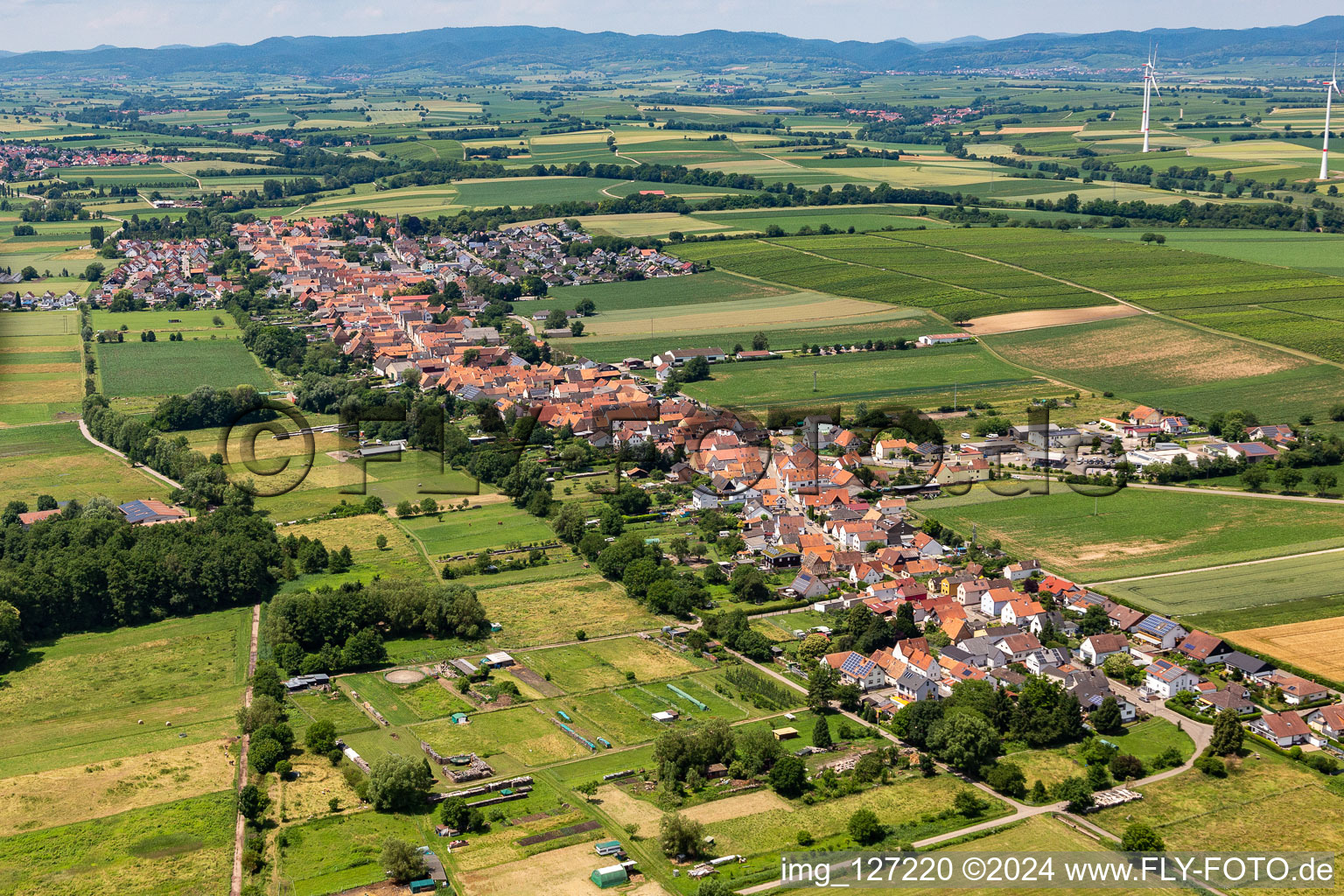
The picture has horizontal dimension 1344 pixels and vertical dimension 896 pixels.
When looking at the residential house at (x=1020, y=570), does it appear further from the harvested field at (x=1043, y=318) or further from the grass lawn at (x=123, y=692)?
the harvested field at (x=1043, y=318)

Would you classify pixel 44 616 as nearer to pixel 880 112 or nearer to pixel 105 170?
→ pixel 105 170

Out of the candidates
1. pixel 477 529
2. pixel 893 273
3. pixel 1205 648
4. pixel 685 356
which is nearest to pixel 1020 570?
pixel 1205 648

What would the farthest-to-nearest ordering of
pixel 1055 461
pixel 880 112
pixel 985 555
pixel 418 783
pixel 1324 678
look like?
1. pixel 880 112
2. pixel 1055 461
3. pixel 985 555
4. pixel 1324 678
5. pixel 418 783

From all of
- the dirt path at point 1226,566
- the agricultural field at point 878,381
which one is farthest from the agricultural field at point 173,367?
the dirt path at point 1226,566

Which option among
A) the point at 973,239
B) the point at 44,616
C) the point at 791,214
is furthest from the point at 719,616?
the point at 791,214

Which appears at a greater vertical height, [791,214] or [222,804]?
[791,214]

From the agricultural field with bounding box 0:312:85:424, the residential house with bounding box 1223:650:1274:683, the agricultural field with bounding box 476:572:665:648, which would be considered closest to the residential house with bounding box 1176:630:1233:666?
the residential house with bounding box 1223:650:1274:683
